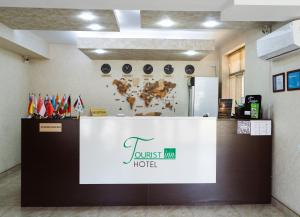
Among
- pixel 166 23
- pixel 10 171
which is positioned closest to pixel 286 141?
pixel 166 23

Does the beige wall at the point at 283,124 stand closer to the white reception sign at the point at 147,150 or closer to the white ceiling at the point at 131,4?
the white reception sign at the point at 147,150

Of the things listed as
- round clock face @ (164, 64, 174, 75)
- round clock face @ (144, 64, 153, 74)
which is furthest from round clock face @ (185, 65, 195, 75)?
round clock face @ (144, 64, 153, 74)

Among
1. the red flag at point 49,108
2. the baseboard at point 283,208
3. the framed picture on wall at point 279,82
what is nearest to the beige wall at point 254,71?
the framed picture on wall at point 279,82

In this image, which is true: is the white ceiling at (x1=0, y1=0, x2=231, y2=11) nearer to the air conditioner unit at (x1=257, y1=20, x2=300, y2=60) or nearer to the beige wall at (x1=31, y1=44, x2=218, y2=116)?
the air conditioner unit at (x1=257, y1=20, x2=300, y2=60)

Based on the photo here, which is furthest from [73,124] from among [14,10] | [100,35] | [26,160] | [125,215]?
[100,35]

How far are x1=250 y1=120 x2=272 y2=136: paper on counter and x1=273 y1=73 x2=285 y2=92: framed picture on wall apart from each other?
0.50 m

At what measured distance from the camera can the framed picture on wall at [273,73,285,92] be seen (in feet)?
12.9

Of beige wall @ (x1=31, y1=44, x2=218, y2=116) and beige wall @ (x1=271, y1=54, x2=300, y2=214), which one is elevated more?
beige wall @ (x1=31, y1=44, x2=218, y2=116)

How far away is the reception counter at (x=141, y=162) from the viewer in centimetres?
398

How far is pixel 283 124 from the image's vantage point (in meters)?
3.94

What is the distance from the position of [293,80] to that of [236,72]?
2.75m

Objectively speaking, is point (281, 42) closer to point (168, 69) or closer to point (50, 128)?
point (50, 128)

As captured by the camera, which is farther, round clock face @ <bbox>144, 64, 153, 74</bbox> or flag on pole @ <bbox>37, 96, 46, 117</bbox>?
Answer: round clock face @ <bbox>144, 64, 153, 74</bbox>

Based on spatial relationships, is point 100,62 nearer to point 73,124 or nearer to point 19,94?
point 19,94
